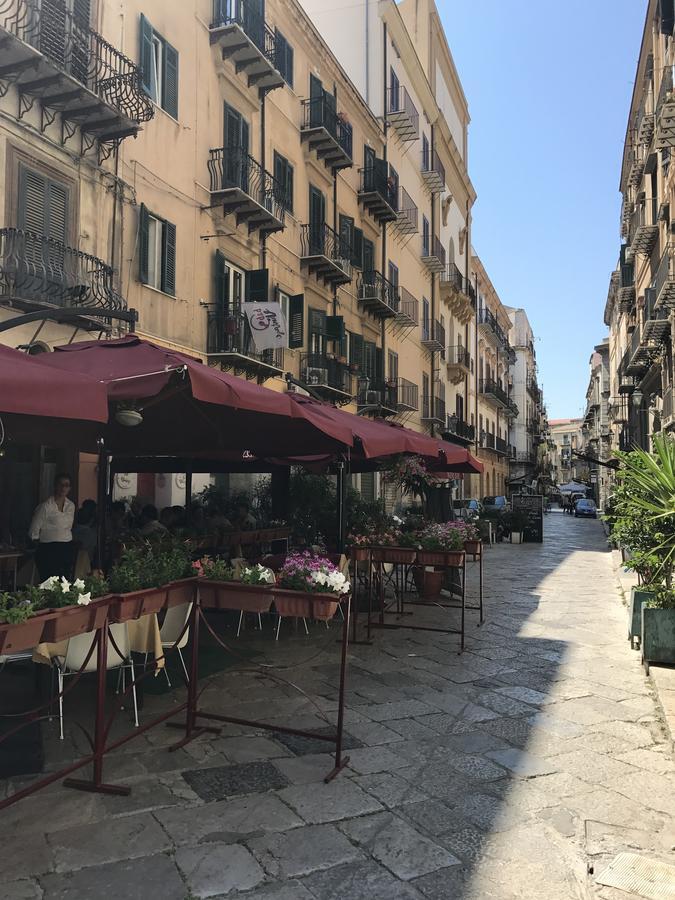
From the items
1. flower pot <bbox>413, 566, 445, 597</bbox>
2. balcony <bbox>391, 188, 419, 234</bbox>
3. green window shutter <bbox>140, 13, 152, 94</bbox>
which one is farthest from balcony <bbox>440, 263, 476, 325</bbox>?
flower pot <bbox>413, 566, 445, 597</bbox>

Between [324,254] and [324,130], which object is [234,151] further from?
[324,254]

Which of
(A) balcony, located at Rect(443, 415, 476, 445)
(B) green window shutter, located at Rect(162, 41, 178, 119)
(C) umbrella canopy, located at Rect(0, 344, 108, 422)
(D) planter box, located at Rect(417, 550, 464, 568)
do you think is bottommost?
(D) planter box, located at Rect(417, 550, 464, 568)

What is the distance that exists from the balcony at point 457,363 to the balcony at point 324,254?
1244 cm

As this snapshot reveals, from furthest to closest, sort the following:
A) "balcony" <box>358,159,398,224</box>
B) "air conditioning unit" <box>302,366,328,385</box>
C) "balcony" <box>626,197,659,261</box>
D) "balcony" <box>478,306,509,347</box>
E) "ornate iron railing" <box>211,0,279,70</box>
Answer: "balcony" <box>478,306,509,347</box>, "balcony" <box>626,197,659,261</box>, "balcony" <box>358,159,398,224</box>, "air conditioning unit" <box>302,366,328,385</box>, "ornate iron railing" <box>211,0,279,70</box>

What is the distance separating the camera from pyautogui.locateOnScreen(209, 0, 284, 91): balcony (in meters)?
12.9

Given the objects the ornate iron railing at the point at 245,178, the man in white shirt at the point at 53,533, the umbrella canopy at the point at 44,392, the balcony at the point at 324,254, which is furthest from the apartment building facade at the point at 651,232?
the umbrella canopy at the point at 44,392

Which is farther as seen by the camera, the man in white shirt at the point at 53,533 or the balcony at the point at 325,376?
the balcony at the point at 325,376

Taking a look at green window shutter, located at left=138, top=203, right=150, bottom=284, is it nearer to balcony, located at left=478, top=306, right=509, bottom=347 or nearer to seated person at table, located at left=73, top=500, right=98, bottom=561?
seated person at table, located at left=73, top=500, right=98, bottom=561

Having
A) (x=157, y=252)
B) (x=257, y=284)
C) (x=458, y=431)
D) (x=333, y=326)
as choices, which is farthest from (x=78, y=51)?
(x=458, y=431)

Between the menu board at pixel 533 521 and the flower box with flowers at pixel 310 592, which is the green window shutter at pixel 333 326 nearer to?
the menu board at pixel 533 521

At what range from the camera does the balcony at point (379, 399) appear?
64.5ft

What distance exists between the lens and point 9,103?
8672mm

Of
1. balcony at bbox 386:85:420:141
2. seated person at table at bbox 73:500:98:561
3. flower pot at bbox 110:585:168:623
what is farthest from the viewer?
balcony at bbox 386:85:420:141

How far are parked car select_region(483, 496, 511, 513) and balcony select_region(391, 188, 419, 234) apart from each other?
10223 millimetres
